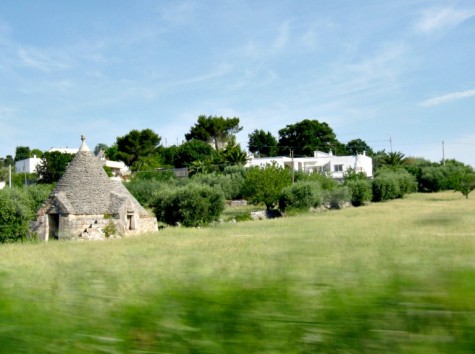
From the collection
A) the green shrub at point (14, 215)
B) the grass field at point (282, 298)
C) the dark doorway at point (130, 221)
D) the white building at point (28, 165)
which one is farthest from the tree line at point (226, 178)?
the white building at point (28, 165)

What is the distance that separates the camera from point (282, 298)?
192 centimetres

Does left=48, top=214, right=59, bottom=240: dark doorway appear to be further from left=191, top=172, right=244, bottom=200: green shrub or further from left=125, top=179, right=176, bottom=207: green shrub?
left=191, top=172, right=244, bottom=200: green shrub

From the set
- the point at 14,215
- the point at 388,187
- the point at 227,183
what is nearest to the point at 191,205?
the point at 14,215

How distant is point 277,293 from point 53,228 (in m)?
29.6

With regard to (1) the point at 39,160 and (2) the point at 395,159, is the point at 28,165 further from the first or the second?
(2) the point at 395,159

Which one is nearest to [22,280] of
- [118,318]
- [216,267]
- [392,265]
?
[118,318]

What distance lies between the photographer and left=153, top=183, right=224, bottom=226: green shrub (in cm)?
3244

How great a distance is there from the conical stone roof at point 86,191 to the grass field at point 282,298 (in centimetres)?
2772

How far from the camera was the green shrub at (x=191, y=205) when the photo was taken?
3244cm

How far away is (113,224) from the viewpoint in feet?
95.5

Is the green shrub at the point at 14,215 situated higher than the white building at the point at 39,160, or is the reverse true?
the white building at the point at 39,160

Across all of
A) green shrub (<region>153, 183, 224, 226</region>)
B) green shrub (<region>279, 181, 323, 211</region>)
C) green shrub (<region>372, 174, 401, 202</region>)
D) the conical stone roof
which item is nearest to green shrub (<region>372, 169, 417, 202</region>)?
green shrub (<region>372, 174, 401, 202</region>)

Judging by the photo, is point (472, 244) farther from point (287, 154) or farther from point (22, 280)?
point (287, 154)

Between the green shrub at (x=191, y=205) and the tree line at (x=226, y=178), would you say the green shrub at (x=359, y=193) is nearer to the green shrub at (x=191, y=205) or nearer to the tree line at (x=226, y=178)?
the tree line at (x=226, y=178)
